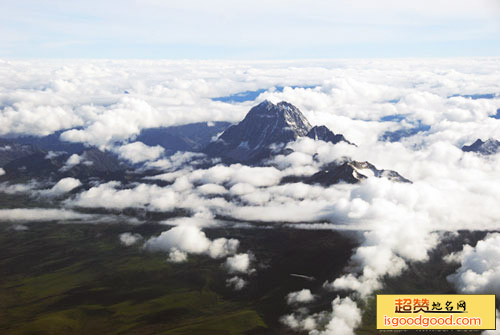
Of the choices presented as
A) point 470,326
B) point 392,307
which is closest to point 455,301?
point 470,326

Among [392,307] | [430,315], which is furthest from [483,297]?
[392,307]

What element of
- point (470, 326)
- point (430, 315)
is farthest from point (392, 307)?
point (470, 326)

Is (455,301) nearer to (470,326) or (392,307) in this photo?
(470,326)

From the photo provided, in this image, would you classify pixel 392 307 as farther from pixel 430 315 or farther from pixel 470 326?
pixel 470 326

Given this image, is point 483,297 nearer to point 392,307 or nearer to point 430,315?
point 430,315

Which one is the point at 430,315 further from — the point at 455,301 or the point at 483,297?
the point at 483,297

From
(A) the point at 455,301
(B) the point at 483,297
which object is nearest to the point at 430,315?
(A) the point at 455,301
